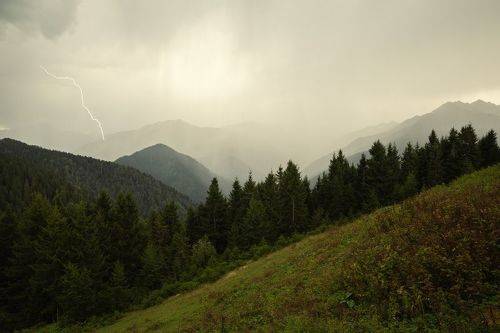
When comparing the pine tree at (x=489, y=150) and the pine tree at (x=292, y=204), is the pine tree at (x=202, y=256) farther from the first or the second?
the pine tree at (x=489, y=150)

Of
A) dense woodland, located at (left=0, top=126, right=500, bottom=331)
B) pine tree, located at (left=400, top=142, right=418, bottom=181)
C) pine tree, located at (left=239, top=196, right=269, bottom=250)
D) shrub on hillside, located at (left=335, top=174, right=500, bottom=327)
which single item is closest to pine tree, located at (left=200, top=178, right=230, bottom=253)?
dense woodland, located at (left=0, top=126, right=500, bottom=331)

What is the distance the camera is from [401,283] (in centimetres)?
1028

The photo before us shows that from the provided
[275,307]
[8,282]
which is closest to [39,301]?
[8,282]

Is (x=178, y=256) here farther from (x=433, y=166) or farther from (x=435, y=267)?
(x=433, y=166)

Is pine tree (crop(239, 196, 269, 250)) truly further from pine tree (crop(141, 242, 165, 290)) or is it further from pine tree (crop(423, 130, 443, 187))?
pine tree (crop(423, 130, 443, 187))

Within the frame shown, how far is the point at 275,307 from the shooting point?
13172 millimetres

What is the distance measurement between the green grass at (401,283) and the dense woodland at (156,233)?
2156 cm

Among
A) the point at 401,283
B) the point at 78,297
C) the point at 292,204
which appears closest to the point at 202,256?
the point at 78,297

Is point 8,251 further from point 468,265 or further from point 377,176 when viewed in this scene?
point 377,176

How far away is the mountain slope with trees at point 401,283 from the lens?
8.95m

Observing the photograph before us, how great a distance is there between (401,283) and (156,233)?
54.9 metres

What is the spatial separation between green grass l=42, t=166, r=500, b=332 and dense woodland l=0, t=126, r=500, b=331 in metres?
21.6

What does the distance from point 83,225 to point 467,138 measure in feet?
226

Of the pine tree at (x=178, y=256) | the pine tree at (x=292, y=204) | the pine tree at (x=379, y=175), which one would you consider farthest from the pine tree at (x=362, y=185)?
the pine tree at (x=178, y=256)
